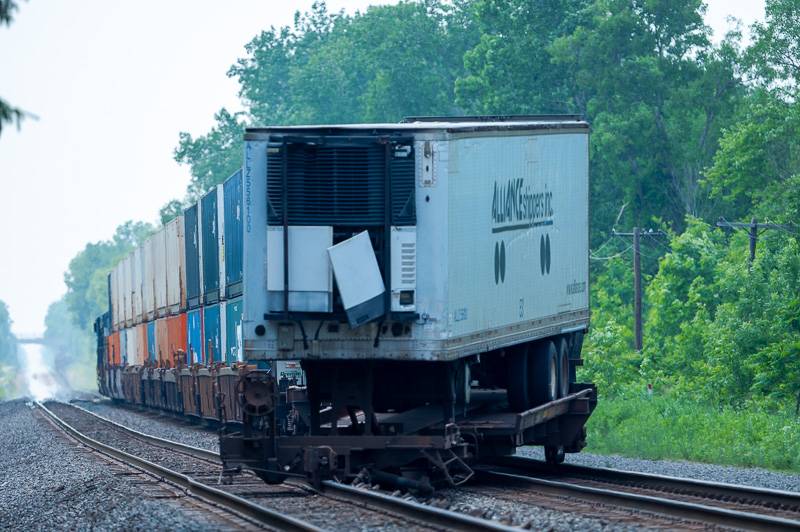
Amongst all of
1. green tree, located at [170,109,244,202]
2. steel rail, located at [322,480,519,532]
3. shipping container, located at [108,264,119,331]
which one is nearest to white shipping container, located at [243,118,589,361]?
steel rail, located at [322,480,519,532]

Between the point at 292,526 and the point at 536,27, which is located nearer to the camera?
the point at 292,526

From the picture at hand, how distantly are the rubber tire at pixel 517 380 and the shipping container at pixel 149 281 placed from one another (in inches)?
875

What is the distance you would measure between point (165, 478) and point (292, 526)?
6403 mm

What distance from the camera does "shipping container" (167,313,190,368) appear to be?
32.4 metres

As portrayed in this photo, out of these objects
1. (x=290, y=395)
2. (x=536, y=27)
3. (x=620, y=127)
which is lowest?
(x=290, y=395)

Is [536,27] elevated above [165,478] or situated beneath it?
elevated above

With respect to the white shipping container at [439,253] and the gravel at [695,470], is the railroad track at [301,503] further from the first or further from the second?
the gravel at [695,470]

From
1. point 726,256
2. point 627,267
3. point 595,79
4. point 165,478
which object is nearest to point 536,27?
point 595,79

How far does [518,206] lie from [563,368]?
137 inches

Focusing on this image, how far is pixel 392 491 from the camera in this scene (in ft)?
50.4

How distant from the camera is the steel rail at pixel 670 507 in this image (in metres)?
11.6

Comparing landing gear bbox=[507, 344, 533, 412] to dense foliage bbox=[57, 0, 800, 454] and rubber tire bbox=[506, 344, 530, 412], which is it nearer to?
rubber tire bbox=[506, 344, 530, 412]

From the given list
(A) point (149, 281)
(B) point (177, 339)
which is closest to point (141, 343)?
(A) point (149, 281)

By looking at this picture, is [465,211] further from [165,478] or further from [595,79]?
[595,79]
